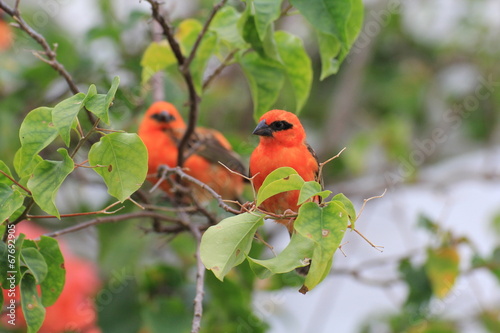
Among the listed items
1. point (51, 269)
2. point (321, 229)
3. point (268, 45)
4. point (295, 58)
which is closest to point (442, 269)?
point (295, 58)

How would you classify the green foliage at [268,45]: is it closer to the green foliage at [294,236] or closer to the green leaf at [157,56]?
the green leaf at [157,56]

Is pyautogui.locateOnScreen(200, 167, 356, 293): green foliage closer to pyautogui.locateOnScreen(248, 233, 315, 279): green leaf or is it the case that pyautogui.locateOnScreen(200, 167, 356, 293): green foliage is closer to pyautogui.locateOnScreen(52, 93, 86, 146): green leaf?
pyautogui.locateOnScreen(248, 233, 315, 279): green leaf

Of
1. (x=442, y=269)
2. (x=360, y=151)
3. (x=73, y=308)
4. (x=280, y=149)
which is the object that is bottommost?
(x=360, y=151)

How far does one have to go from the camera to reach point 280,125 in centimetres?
210

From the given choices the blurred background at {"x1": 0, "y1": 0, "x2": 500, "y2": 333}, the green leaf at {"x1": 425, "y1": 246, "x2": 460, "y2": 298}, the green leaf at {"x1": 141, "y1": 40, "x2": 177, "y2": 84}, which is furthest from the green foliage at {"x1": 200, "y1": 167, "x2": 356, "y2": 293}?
the green leaf at {"x1": 425, "y1": 246, "x2": 460, "y2": 298}

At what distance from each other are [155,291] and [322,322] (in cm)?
343

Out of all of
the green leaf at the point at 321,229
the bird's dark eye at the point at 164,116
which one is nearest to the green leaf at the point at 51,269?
the green leaf at the point at 321,229

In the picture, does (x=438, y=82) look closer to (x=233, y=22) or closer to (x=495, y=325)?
(x=495, y=325)

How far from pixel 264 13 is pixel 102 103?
56cm

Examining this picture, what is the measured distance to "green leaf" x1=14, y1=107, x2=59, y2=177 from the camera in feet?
4.58

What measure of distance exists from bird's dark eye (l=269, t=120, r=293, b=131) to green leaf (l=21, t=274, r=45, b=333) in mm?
858

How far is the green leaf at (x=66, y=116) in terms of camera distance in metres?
1.33

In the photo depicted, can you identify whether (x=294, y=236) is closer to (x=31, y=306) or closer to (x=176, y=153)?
(x=31, y=306)

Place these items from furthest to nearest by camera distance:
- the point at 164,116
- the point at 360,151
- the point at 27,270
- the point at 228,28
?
the point at 360,151 → the point at 164,116 → the point at 228,28 → the point at 27,270
